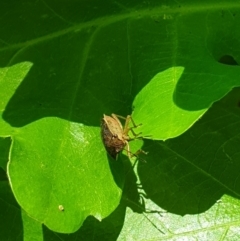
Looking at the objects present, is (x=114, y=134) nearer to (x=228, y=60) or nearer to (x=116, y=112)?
(x=116, y=112)

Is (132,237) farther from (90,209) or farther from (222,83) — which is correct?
(222,83)

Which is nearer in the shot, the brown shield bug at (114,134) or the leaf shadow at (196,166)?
the brown shield bug at (114,134)

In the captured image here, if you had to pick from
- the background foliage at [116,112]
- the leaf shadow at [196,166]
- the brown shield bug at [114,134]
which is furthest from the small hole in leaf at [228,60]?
the brown shield bug at [114,134]

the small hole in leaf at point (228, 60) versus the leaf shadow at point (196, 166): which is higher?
the small hole in leaf at point (228, 60)

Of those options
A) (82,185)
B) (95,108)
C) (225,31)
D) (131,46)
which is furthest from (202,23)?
(82,185)

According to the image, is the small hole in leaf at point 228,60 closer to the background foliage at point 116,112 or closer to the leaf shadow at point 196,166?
the background foliage at point 116,112

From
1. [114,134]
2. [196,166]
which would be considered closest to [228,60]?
[196,166]

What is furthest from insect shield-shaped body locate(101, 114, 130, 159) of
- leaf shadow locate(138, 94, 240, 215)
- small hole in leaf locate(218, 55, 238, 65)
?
small hole in leaf locate(218, 55, 238, 65)
